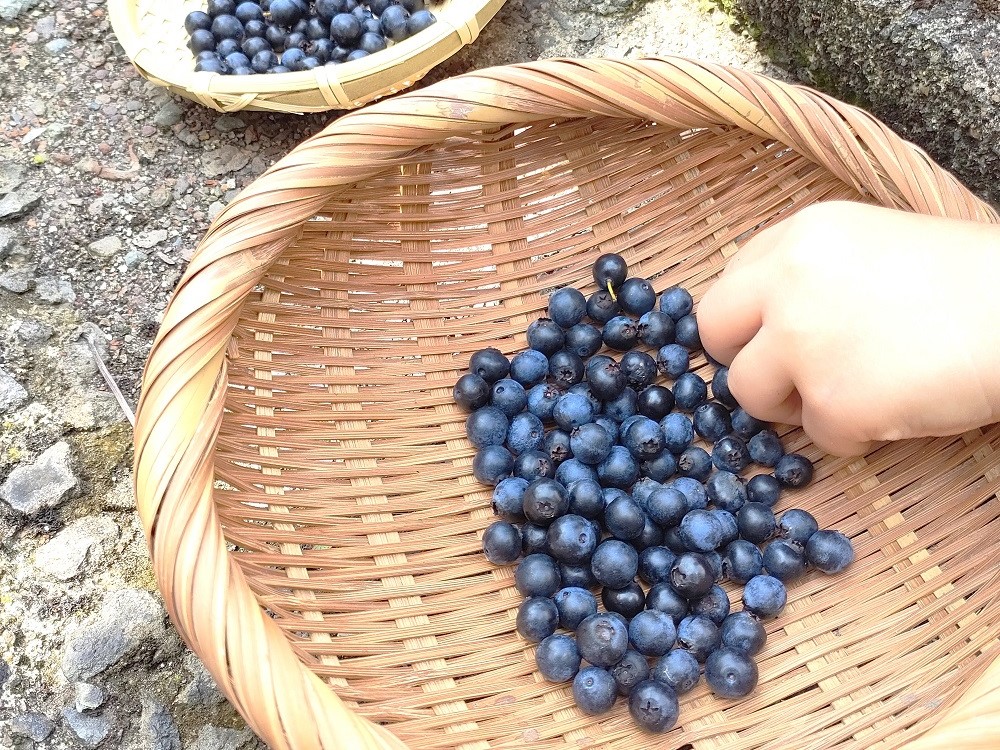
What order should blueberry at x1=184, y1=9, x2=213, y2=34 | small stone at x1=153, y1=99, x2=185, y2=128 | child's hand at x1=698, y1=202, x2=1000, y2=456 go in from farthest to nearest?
blueberry at x1=184, y1=9, x2=213, y2=34 < small stone at x1=153, y1=99, x2=185, y2=128 < child's hand at x1=698, y1=202, x2=1000, y2=456

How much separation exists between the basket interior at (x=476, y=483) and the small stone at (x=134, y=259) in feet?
1.76

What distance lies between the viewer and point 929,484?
1.23 meters

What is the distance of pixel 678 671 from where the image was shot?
112 cm

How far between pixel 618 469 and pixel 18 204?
132cm

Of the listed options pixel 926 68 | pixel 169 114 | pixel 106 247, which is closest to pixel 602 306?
pixel 926 68

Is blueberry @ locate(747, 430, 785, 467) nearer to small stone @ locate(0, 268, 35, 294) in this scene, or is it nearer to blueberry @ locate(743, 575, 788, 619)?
blueberry @ locate(743, 575, 788, 619)

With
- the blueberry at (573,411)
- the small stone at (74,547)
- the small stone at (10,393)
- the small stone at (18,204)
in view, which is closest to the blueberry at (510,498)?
the blueberry at (573,411)

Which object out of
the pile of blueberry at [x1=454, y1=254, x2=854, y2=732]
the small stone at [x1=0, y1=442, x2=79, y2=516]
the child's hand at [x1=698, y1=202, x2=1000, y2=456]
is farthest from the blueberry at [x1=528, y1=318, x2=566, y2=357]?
the small stone at [x1=0, y1=442, x2=79, y2=516]

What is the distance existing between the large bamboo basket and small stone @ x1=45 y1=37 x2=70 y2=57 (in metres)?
1.14

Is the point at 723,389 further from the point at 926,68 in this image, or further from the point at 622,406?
the point at 926,68

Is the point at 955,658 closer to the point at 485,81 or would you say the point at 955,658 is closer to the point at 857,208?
the point at 857,208

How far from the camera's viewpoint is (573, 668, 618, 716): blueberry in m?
1.11

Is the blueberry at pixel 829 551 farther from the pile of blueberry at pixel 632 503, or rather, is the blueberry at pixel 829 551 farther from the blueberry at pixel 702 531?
the blueberry at pixel 702 531

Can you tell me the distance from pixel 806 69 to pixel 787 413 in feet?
3.06
